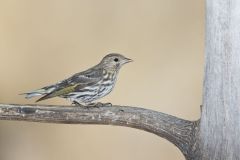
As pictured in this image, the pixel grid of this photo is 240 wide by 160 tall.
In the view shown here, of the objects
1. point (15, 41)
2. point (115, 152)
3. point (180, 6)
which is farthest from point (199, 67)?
point (15, 41)

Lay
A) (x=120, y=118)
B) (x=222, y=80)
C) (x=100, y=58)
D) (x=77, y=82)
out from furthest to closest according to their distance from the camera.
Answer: (x=100, y=58), (x=77, y=82), (x=120, y=118), (x=222, y=80)

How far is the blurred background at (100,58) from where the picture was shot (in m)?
8.22

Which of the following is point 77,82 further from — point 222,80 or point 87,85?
point 222,80

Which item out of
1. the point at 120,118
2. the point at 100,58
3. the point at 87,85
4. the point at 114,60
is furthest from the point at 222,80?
the point at 100,58

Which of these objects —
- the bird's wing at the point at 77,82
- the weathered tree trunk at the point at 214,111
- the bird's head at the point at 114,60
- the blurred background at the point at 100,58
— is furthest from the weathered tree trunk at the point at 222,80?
the blurred background at the point at 100,58

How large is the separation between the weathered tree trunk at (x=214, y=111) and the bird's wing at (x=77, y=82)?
0.82 m

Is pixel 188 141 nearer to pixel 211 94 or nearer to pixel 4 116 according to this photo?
pixel 211 94

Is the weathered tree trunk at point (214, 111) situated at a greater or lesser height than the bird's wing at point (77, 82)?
lesser

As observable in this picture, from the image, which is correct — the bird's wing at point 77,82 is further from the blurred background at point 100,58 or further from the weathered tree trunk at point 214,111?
the blurred background at point 100,58

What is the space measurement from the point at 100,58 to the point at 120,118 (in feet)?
9.41

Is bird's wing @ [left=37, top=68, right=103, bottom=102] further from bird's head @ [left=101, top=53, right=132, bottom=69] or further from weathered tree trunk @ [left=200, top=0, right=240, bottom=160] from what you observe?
weathered tree trunk @ [left=200, top=0, right=240, bottom=160]

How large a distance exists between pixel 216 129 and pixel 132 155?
131 inches

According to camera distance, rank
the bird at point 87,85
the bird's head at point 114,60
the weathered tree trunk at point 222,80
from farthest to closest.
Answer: the bird's head at point 114,60 < the bird at point 87,85 < the weathered tree trunk at point 222,80

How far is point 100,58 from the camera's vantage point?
8.26 m
